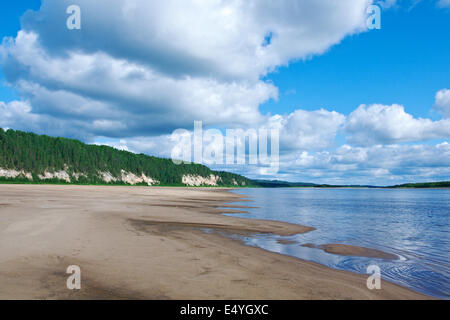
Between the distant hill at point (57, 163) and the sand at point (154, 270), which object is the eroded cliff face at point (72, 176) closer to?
the distant hill at point (57, 163)

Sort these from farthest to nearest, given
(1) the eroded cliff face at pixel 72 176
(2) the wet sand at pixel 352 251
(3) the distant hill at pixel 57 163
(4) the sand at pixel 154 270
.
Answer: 1. (3) the distant hill at pixel 57 163
2. (1) the eroded cliff face at pixel 72 176
3. (2) the wet sand at pixel 352 251
4. (4) the sand at pixel 154 270

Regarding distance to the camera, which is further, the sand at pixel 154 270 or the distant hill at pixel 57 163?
the distant hill at pixel 57 163

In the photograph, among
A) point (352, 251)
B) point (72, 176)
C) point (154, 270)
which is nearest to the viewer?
point (154, 270)

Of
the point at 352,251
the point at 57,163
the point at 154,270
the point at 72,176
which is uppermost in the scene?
the point at 57,163

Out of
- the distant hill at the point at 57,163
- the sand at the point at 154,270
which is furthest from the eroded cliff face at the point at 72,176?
the sand at the point at 154,270

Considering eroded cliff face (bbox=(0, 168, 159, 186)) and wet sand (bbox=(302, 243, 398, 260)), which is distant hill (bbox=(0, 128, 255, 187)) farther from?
wet sand (bbox=(302, 243, 398, 260))

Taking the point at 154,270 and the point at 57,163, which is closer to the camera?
the point at 154,270

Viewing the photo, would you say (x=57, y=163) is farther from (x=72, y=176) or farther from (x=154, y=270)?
(x=154, y=270)

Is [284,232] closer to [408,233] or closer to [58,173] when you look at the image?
[408,233]

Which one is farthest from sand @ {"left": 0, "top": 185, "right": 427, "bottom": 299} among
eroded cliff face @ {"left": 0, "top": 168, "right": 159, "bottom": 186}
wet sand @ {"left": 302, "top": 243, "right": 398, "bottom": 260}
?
eroded cliff face @ {"left": 0, "top": 168, "right": 159, "bottom": 186}

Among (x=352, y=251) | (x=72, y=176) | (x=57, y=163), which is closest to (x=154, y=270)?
(x=352, y=251)

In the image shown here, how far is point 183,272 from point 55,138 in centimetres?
16372

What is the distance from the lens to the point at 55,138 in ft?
471

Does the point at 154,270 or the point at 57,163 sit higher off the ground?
the point at 57,163
